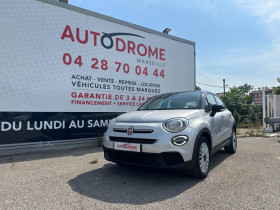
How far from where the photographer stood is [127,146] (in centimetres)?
357

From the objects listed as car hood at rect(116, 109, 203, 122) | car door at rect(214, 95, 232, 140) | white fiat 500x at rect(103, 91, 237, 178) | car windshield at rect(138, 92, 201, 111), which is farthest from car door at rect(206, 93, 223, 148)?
car hood at rect(116, 109, 203, 122)

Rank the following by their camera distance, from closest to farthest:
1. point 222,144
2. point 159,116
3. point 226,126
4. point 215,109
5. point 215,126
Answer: point 159,116
point 215,109
point 215,126
point 222,144
point 226,126

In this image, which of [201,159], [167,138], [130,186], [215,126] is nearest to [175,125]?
[167,138]

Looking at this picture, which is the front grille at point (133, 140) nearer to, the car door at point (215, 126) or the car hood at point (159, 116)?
the car hood at point (159, 116)

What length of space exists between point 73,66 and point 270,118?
29.4 ft

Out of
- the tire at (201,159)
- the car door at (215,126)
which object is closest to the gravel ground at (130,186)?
the tire at (201,159)

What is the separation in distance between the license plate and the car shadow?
0.44 metres

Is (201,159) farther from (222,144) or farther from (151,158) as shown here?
(222,144)

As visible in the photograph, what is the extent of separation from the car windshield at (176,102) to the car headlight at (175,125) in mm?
778

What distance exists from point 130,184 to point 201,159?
121cm

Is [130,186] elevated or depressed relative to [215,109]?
depressed

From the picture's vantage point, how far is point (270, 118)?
10.5 meters

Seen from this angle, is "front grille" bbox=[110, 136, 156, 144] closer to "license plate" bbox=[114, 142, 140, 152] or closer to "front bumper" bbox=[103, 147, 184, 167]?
"license plate" bbox=[114, 142, 140, 152]

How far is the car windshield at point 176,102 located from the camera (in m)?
4.35
